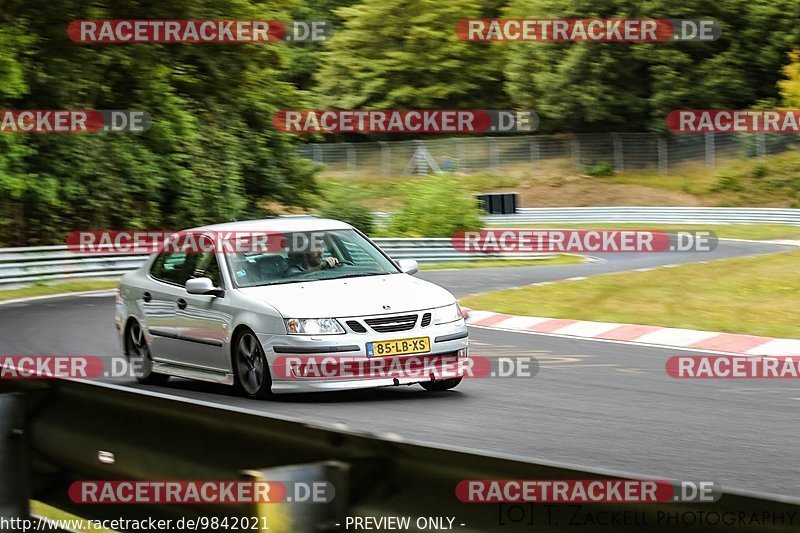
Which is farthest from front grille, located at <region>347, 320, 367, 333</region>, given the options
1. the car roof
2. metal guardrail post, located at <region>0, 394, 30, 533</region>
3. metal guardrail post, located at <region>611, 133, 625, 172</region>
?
metal guardrail post, located at <region>611, 133, 625, 172</region>

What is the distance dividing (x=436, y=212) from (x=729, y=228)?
1475cm

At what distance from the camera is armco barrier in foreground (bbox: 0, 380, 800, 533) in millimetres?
3205

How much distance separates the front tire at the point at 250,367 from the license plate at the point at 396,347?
86 centimetres

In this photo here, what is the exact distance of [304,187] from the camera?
129 ft

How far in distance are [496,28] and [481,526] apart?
7048 centimetres

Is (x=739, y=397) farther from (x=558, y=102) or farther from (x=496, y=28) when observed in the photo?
(x=496, y=28)

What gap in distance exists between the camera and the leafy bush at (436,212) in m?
37.2

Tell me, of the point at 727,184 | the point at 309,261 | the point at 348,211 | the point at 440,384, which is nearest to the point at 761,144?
the point at 727,184

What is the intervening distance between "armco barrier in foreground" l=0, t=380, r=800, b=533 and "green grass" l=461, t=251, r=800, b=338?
450 inches

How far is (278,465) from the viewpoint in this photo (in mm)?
4113

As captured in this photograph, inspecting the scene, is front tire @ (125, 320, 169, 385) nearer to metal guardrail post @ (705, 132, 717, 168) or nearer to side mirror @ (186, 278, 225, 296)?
side mirror @ (186, 278, 225, 296)

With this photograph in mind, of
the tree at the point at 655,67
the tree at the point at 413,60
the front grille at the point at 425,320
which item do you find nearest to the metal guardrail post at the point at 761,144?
the tree at the point at 655,67

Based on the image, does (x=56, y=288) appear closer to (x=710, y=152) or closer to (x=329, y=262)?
(x=329, y=262)

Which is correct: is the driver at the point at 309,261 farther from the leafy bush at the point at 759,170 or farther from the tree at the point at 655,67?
the tree at the point at 655,67
